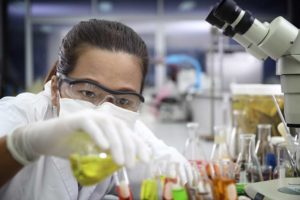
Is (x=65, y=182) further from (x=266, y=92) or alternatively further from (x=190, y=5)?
(x=190, y=5)

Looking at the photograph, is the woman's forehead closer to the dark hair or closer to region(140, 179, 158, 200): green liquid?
the dark hair

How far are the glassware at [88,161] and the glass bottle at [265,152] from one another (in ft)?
2.32

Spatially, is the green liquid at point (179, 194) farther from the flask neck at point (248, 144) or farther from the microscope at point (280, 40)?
the flask neck at point (248, 144)

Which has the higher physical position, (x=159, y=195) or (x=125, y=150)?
(x=125, y=150)

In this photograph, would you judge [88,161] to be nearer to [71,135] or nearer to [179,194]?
[71,135]

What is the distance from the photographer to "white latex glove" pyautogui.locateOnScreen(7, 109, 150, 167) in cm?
61

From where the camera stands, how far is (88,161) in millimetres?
590

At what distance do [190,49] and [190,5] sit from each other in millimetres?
783

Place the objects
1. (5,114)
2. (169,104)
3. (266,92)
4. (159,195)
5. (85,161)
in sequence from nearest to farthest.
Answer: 1. (85,161)
2. (159,195)
3. (5,114)
4. (266,92)
5. (169,104)

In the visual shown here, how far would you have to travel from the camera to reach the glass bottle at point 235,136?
1476mm

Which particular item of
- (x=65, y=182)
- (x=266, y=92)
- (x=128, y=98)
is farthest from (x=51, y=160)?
(x=266, y=92)

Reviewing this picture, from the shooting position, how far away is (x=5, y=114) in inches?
36.2

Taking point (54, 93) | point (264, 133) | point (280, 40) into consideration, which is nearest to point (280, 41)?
point (280, 40)

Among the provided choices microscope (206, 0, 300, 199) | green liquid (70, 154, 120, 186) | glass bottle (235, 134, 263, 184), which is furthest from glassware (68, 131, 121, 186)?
glass bottle (235, 134, 263, 184)
